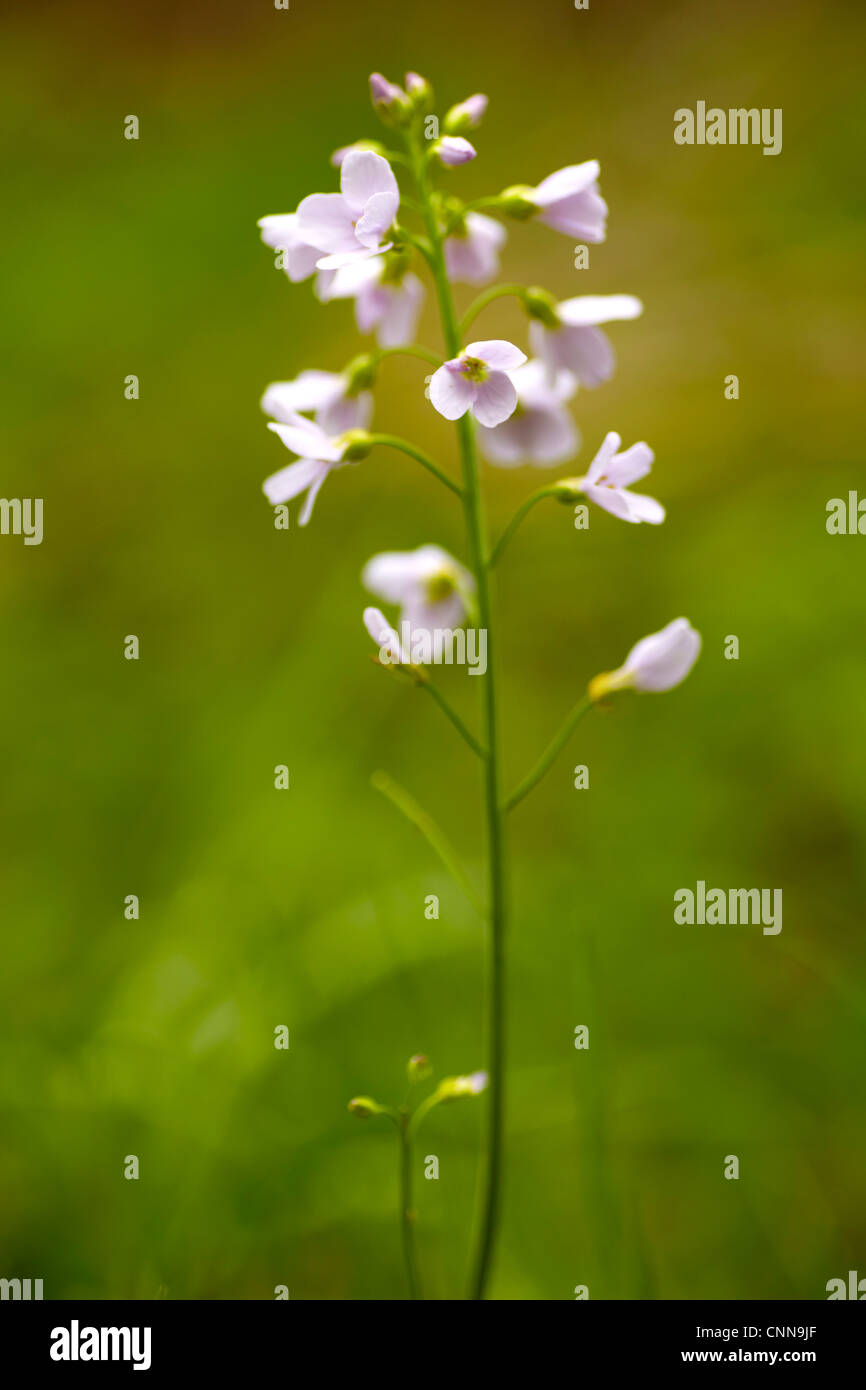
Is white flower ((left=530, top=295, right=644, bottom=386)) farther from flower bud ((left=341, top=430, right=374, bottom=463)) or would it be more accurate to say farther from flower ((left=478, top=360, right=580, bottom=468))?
flower bud ((left=341, top=430, right=374, bottom=463))

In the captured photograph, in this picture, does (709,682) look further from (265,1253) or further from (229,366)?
(229,366)

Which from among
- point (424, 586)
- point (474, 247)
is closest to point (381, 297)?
point (474, 247)

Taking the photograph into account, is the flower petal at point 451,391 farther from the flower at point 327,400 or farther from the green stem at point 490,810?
the flower at point 327,400

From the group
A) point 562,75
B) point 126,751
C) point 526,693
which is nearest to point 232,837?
point 126,751

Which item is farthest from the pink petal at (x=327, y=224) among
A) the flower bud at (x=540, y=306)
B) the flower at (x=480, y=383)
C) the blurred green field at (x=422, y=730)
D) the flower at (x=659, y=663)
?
the blurred green field at (x=422, y=730)

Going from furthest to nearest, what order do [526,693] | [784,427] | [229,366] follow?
1. [229,366]
2. [784,427]
3. [526,693]

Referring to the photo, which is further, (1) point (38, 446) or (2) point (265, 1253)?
(1) point (38, 446)

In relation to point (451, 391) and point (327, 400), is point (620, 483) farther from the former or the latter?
point (327, 400)
